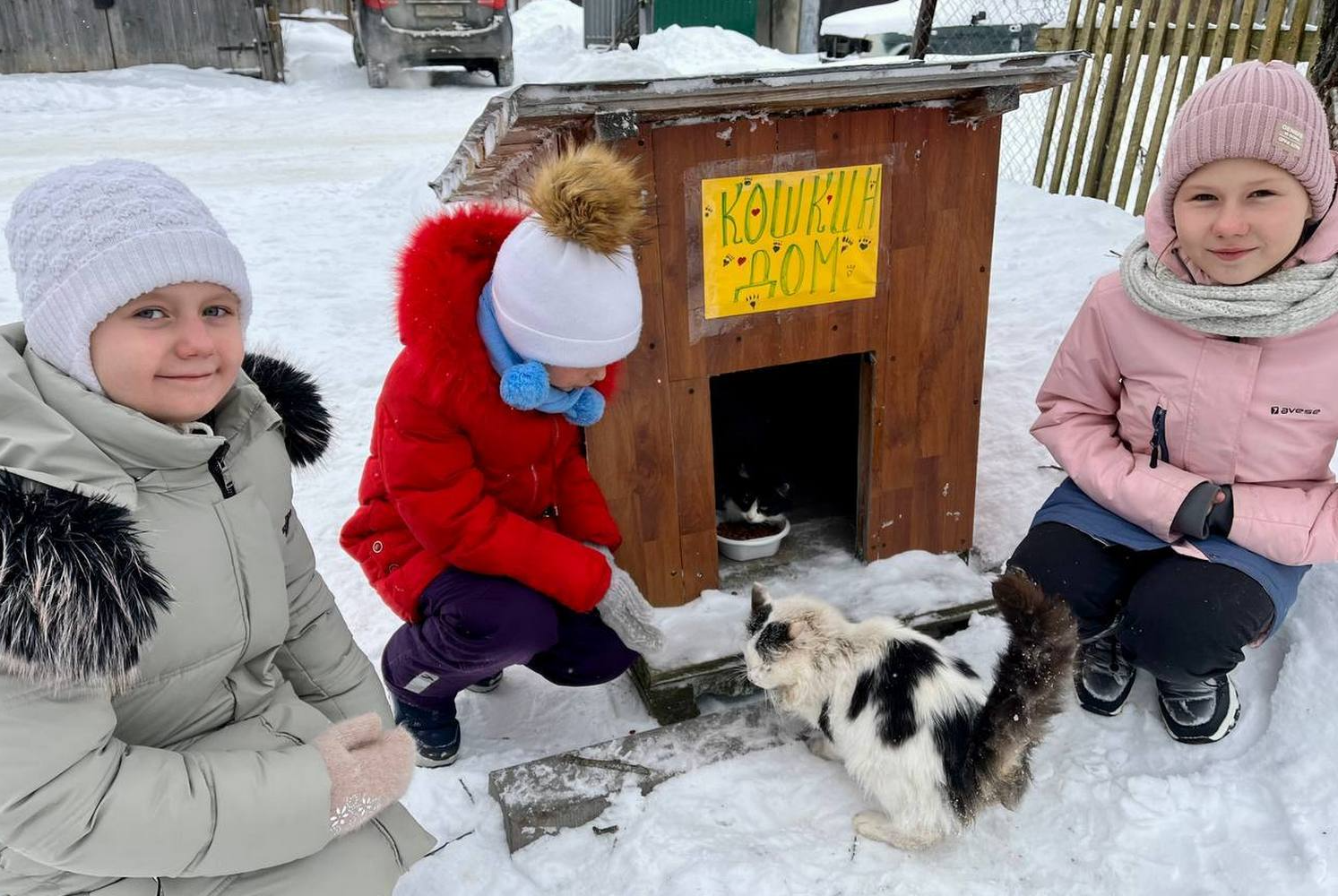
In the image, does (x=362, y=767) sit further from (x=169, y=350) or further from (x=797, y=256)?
(x=797, y=256)

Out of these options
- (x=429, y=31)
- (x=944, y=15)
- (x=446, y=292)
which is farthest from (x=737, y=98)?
(x=429, y=31)

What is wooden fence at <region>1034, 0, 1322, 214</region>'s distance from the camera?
17.7 feet

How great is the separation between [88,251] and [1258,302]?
7.57 ft

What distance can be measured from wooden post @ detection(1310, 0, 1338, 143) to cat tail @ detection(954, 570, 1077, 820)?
2.65m

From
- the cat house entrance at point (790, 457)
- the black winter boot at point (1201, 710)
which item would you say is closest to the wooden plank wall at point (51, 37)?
the cat house entrance at point (790, 457)

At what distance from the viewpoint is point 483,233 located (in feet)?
7.00

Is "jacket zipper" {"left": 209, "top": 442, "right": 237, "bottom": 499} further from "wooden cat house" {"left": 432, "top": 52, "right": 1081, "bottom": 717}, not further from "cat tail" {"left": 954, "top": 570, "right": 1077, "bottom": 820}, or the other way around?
"cat tail" {"left": 954, "top": 570, "right": 1077, "bottom": 820}

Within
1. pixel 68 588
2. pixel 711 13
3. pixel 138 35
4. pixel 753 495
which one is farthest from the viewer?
pixel 711 13

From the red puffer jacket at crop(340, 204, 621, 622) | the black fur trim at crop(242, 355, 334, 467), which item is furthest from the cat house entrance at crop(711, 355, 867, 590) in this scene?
the black fur trim at crop(242, 355, 334, 467)

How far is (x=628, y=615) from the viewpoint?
2.39m

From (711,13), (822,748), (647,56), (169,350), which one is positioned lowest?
(822,748)

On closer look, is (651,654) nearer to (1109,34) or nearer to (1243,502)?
(1243,502)

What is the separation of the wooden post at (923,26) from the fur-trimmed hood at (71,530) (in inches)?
144

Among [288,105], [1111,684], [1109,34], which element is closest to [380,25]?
[288,105]
